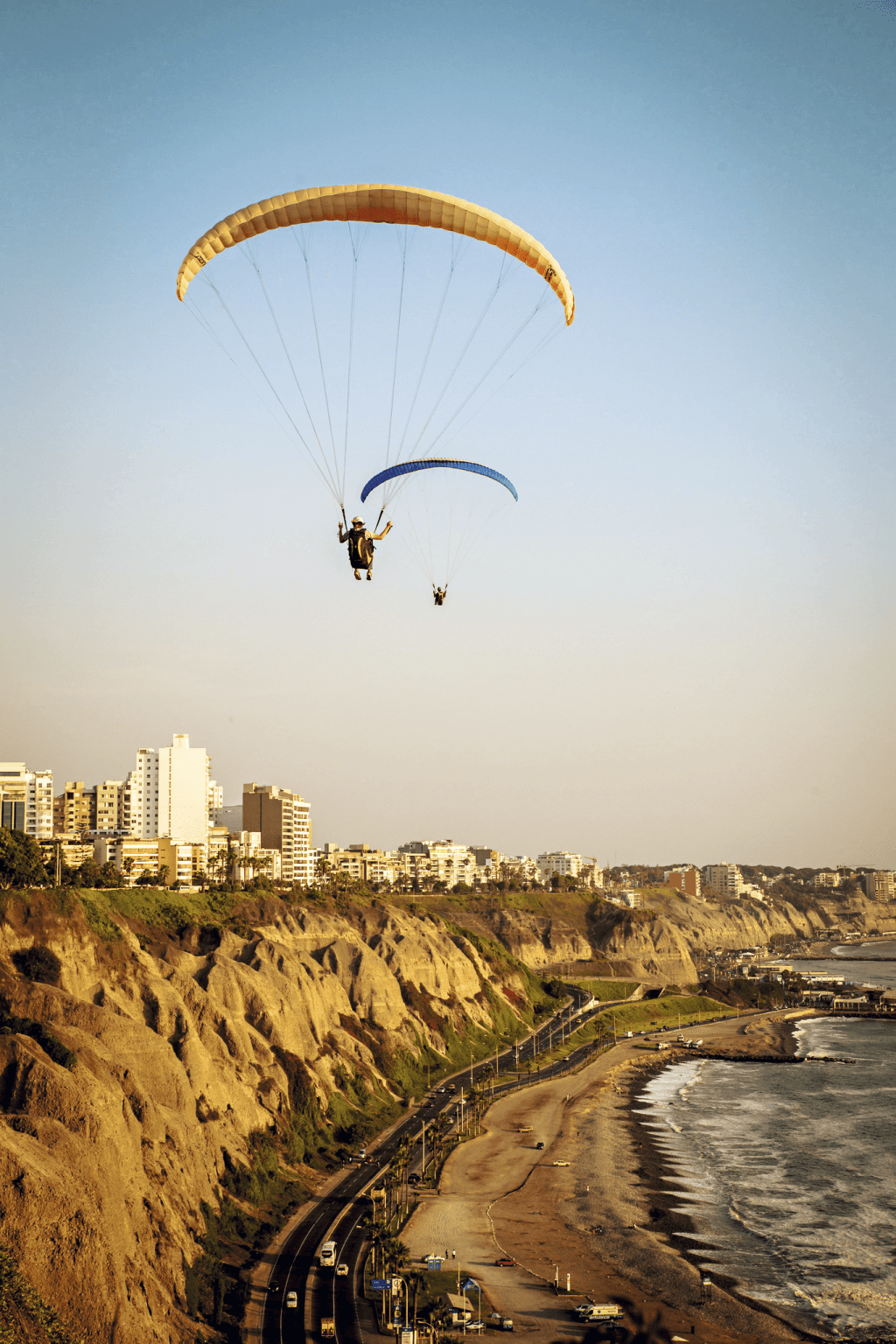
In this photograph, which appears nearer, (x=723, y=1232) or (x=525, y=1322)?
(x=525, y=1322)

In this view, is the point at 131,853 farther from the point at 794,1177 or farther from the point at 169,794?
the point at 794,1177

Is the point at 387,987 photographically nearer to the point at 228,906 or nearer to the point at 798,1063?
the point at 228,906

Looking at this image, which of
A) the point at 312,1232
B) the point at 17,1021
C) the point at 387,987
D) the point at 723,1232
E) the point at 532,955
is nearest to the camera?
the point at 17,1021

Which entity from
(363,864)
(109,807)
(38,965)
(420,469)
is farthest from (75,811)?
(420,469)

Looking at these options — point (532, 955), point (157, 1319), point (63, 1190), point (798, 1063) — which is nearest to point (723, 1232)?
point (157, 1319)

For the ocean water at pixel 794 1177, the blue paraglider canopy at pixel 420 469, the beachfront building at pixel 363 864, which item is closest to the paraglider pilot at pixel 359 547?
the blue paraglider canopy at pixel 420 469

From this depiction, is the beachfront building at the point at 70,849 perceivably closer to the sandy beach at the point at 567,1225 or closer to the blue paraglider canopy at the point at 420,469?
the sandy beach at the point at 567,1225

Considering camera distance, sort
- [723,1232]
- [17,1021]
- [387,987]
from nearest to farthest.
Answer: [17,1021] → [723,1232] → [387,987]
